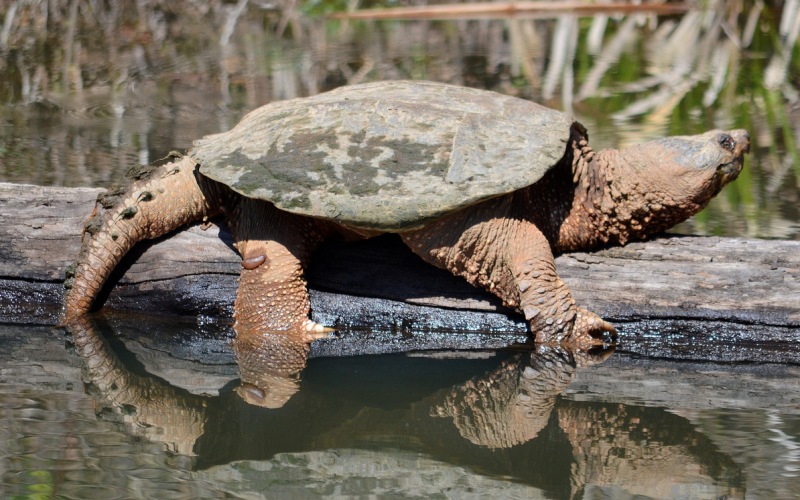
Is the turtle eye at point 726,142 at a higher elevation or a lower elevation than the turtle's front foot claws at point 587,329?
higher

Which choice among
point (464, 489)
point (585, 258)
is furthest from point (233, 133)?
point (464, 489)

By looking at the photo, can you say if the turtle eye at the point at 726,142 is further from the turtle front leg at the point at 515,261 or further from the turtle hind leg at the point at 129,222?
the turtle hind leg at the point at 129,222

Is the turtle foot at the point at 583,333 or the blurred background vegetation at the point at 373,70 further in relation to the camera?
the blurred background vegetation at the point at 373,70

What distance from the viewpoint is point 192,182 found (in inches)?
149

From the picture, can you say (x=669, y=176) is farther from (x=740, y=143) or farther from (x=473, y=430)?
(x=473, y=430)

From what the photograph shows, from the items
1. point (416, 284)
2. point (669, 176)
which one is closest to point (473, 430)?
point (416, 284)

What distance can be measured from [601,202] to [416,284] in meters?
0.76

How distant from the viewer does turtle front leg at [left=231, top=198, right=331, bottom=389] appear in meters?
3.65

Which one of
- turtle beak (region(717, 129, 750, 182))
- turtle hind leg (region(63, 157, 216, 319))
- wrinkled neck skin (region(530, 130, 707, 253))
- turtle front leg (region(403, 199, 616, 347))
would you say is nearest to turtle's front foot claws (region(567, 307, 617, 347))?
turtle front leg (region(403, 199, 616, 347))

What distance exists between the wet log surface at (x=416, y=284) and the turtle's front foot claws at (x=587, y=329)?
74 millimetres

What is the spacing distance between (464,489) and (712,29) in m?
9.39

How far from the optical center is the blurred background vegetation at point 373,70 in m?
6.37

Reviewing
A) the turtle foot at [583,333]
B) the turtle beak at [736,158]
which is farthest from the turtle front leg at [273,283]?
the turtle beak at [736,158]

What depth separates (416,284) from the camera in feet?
12.3
